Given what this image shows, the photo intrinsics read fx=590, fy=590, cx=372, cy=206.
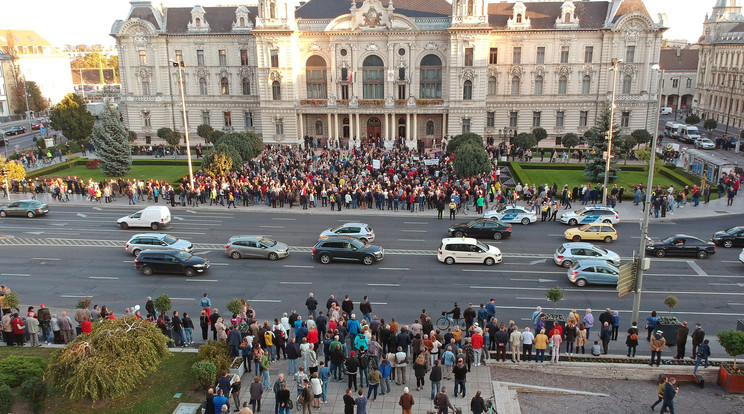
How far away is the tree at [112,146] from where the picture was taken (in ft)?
179

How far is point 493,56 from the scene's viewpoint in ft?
234

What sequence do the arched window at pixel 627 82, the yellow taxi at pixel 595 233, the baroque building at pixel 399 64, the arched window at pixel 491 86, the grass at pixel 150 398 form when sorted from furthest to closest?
the arched window at pixel 491 86 → the arched window at pixel 627 82 → the baroque building at pixel 399 64 → the yellow taxi at pixel 595 233 → the grass at pixel 150 398

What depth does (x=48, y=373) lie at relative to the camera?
1791cm

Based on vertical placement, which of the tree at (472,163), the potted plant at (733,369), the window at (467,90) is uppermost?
the window at (467,90)

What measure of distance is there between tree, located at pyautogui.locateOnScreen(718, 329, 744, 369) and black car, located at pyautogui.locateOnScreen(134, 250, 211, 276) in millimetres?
23993

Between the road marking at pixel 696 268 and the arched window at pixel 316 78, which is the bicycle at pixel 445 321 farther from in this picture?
the arched window at pixel 316 78

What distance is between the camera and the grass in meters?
18.6

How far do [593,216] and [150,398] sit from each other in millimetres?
30520

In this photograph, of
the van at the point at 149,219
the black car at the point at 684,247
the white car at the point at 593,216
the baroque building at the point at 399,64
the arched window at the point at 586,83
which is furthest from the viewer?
the arched window at the point at 586,83

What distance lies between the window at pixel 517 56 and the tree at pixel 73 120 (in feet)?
A: 167

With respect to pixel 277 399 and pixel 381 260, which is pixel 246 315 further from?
pixel 381 260

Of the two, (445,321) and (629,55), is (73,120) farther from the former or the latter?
(629,55)

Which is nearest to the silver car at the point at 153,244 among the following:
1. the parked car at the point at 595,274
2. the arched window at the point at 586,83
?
the parked car at the point at 595,274

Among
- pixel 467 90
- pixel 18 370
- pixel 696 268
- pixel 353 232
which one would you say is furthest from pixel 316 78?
pixel 18 370
